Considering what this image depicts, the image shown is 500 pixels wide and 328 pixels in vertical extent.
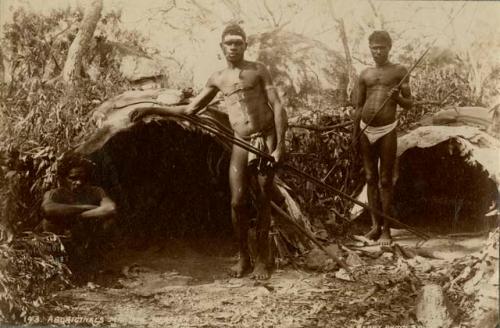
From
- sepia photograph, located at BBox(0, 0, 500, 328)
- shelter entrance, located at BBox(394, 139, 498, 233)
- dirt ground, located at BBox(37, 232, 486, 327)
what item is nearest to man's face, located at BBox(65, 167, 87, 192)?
sepia photograph, located at BBox(0, 0, 500, 328)

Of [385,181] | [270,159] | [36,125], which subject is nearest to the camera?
[270,159]

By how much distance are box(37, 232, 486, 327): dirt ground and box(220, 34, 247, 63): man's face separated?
3.98 feet

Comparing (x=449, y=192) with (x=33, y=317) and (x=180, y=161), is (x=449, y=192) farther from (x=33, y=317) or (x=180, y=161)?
(x=33, y=317)

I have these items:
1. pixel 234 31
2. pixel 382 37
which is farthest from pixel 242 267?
pixel 382 37

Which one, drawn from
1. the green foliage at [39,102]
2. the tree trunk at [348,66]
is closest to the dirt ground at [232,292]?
the green foliage at [39,102]

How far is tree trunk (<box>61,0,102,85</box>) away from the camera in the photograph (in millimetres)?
4328

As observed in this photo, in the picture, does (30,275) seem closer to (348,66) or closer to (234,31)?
(234,31)

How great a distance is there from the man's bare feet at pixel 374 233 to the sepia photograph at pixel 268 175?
1cm

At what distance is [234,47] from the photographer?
411 cm

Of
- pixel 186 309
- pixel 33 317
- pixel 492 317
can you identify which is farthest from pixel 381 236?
pixel 33 317

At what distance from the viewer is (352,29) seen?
416 centimetres

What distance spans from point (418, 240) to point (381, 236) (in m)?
0.24

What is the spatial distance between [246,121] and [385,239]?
3.90ft

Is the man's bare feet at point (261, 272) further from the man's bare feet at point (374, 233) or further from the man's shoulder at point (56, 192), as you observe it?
the man's shoulder at point (56, 192)
